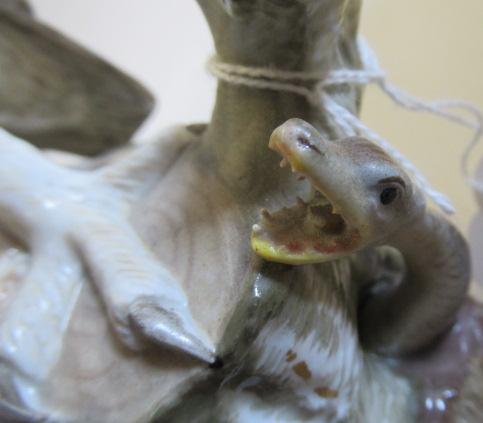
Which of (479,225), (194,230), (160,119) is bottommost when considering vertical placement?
(160,119)

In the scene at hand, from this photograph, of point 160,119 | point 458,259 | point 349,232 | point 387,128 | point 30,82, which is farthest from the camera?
point 160,119

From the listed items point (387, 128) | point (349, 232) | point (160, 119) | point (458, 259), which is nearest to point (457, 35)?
point (387, 128)

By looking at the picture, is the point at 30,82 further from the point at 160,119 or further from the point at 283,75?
the point at 160,119

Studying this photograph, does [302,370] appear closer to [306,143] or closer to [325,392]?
[325,392]

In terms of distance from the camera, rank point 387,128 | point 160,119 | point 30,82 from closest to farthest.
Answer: point 30,82
point 387,128
point 160,119

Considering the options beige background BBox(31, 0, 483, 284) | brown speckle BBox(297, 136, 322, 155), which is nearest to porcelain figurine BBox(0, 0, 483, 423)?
brown speckle BBox(297, 136, 322, 155)

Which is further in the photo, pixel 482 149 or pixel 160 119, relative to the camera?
pixel 160 119

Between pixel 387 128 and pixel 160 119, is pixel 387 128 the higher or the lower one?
the higher one
